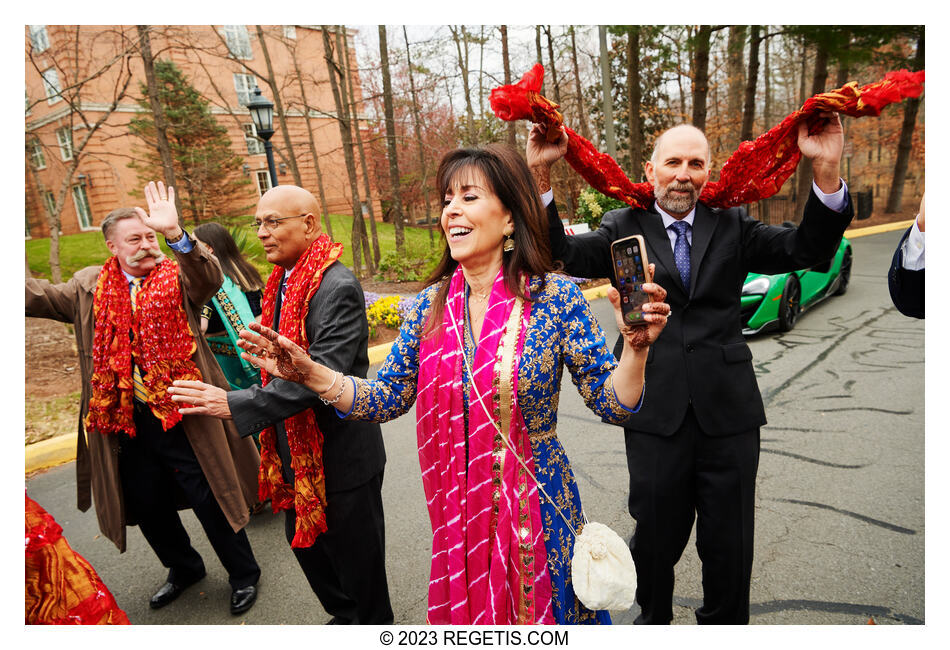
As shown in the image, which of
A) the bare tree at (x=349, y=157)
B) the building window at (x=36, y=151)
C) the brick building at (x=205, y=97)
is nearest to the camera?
the building window at (x=36, y=151)

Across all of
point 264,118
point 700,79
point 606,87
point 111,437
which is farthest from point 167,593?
point 700,79

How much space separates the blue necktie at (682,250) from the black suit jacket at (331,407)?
1307 mm

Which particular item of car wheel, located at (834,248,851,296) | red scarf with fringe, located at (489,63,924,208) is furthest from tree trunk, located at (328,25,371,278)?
red scarf with fringe, located at (489,63,924,208)

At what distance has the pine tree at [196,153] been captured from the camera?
53.7ft

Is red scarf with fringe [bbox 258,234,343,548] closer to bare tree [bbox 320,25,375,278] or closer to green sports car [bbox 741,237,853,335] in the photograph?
green sports car [bbox 741,237,853,335]

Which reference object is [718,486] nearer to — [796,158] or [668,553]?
[668,553]

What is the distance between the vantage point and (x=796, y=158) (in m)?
2.14

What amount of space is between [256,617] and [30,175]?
9.88 m

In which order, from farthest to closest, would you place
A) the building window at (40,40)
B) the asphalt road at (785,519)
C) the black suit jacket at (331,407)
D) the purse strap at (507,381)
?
1. the building window at (40,40)
2. the asphalt road at (785,519)
3. the black suit jacket at (331,407)
4. the purse strap at (507,381)

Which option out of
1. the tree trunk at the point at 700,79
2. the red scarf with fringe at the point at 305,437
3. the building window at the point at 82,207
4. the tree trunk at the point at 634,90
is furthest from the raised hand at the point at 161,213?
the building window at the point at 82,207

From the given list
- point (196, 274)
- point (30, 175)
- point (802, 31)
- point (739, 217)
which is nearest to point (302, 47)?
point (30, 175)

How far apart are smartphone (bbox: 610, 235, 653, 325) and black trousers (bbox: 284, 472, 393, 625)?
1446mm

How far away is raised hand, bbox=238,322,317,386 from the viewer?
1684 millimetres

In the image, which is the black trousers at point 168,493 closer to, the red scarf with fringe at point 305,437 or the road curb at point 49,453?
the red scarf with fringe at point 305,437
